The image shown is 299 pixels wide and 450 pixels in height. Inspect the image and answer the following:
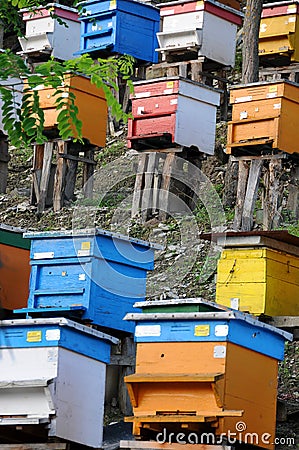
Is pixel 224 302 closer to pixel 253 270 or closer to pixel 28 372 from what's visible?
pixel 253 270

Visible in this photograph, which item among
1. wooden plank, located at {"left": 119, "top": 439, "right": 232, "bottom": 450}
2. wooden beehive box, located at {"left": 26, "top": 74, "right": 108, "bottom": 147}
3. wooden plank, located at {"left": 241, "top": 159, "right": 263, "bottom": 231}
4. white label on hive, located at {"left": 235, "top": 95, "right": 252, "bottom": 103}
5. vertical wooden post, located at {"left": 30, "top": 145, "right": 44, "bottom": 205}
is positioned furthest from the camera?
vertical wooden post, located at {"left": 30, "top": 145, "right": 44, "bottom": 205}

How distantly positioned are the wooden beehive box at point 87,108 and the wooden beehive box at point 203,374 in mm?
7320

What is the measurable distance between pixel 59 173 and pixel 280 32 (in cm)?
408

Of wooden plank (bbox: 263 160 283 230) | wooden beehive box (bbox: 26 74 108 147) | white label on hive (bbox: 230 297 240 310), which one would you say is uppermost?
wooden beehive box (bbox: 26 74 108 147)

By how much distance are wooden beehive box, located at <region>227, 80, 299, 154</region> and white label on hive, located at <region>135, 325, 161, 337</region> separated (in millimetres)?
5750

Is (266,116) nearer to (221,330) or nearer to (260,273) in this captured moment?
(260,273)

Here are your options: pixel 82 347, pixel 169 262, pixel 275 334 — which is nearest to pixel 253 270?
pixel 275 334

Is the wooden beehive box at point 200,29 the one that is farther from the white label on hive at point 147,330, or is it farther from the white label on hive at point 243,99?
the white label on hive at point 147,330

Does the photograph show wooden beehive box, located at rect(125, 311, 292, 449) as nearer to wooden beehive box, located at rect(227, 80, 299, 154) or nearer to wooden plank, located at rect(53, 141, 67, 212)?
wooden beehive box, located at rect(227, 80, 299, 154)

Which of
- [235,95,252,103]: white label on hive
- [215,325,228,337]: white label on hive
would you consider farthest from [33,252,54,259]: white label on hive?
[235,95,252,103]: white label on hive

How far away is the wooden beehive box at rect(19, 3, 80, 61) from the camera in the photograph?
65.0 feet

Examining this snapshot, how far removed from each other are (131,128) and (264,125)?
7.04ft

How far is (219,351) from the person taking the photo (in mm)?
8695

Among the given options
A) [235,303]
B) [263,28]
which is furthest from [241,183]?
[235,303]
